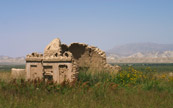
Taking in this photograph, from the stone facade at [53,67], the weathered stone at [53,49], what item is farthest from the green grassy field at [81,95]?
the weathered stone at [53,49]

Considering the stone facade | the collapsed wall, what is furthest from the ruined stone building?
the collapsed wall

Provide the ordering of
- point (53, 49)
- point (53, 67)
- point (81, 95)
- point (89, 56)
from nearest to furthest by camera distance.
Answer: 1. point (81, 95)
2. point (53, 67)
3. point (53, 49)
4. point (89, 56)

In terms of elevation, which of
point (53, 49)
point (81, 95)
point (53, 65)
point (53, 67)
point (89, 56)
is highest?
point (53, 49)

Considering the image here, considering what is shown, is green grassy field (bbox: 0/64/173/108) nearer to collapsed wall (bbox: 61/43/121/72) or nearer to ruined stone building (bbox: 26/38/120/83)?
ruined stone building (bbox: 26/38/120/83)

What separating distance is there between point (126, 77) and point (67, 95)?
4895mm

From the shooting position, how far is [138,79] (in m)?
14.1

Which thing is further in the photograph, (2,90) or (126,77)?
(126,77)

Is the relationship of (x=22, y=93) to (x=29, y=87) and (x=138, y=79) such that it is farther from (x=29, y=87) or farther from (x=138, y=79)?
(x=138, y=79)

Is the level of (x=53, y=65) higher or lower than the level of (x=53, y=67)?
higher

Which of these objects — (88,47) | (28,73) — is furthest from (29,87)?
(88,47)

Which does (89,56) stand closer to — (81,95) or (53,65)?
(53,65)

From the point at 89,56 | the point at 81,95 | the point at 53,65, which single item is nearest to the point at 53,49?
the point at 53,65

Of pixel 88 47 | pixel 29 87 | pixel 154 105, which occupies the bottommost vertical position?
pixel 154 105

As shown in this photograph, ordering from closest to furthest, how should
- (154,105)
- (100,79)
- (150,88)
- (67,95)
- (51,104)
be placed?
(51,104) < (154,105) < (67,95) < (150,88) < (100,79)
